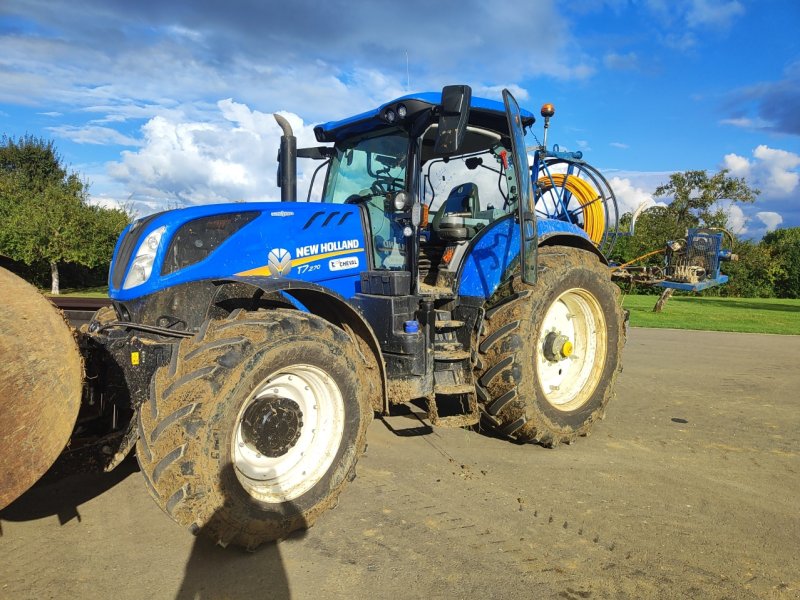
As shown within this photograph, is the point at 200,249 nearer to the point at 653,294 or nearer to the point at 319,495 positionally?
the point at 319,495

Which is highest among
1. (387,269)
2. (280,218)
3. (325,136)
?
(325,136)

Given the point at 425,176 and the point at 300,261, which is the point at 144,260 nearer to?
the point at 300,261

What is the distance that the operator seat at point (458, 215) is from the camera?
15.7ft

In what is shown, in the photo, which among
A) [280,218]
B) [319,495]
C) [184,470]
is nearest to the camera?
[184,470]

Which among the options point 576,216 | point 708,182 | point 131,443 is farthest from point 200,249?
point 708,182

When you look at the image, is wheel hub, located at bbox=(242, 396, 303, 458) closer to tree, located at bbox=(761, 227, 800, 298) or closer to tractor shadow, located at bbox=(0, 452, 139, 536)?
tractor shadow, located at bbox=(0, 452, 139, 536)

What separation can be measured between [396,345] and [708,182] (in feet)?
124

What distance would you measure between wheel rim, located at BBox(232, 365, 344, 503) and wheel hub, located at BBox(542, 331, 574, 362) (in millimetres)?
2201

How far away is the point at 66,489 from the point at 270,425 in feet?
5.20

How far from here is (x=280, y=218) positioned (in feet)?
12.2

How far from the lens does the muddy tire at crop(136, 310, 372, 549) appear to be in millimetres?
2592

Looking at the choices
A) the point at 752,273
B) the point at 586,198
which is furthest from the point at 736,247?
the point at 586,198

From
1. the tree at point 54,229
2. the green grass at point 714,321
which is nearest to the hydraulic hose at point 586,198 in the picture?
the green grass at point 714,321

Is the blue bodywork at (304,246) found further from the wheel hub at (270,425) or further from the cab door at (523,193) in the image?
the wheel hub at (270,425)
